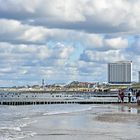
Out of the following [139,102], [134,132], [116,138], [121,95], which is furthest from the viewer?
[121,95]

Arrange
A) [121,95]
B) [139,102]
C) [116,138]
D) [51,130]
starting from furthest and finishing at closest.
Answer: [121,95], [139,102], [51,130], [116,138]

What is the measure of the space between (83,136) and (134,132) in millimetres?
2993

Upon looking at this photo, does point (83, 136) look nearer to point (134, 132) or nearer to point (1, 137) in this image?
point (134, 132)

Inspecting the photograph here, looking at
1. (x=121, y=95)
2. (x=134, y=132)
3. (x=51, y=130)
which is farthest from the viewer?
(x=121, y=95)

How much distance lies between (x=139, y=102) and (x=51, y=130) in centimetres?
2925

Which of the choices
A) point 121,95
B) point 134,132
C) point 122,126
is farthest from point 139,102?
point 134,132

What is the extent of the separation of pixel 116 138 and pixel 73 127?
22.1 feet

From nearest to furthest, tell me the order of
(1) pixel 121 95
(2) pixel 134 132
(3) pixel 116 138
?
(3) pixel 116 138 < (2) pixel 134 132 < (1) pixel 121 95

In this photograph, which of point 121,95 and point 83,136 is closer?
point 83,136

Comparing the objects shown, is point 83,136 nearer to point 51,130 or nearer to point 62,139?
point 62,139

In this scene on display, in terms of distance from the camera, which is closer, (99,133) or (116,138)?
(116,138)

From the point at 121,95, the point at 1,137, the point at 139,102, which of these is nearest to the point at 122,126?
the point at 1,137

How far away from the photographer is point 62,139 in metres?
23.1

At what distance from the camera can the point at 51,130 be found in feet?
91.8
